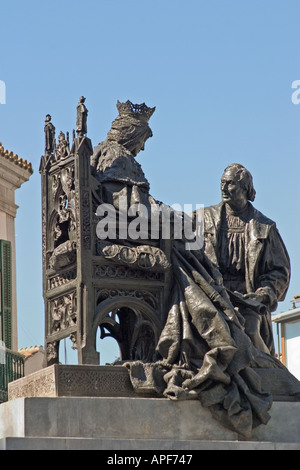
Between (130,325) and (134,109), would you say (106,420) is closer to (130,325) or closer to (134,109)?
(130,325)

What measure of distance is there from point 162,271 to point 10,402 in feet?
7.67

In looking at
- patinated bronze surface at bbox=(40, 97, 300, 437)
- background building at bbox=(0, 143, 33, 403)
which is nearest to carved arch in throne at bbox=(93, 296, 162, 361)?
patinated bronze surface at bbox=(40, 97, 300, 437)

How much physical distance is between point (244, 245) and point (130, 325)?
2.13 m

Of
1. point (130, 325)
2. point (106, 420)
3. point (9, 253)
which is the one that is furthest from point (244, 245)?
point (9, 253)

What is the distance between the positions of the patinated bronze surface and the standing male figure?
74 cm

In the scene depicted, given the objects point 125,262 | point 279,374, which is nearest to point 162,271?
point 125,262

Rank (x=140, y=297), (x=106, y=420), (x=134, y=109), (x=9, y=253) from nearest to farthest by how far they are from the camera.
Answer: (x=106, y=420), (x=140, y=297), (x=134, y=109), (x=9, y=253)

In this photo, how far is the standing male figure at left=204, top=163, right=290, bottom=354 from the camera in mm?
19781

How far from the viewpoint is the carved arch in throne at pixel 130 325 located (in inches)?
705

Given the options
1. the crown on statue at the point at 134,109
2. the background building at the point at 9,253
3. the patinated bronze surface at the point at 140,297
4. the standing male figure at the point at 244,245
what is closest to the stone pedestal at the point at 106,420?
the patinated bronze surface at the point at 140,297

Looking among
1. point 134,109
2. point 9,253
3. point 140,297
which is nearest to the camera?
point 140,297

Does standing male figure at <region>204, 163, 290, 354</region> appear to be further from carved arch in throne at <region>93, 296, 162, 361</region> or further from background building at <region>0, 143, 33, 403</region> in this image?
background building at <region>0, 143, 33, 403</region>

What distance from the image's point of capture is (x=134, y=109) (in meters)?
19.4

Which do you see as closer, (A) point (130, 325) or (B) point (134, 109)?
(A) point (130, 325)
